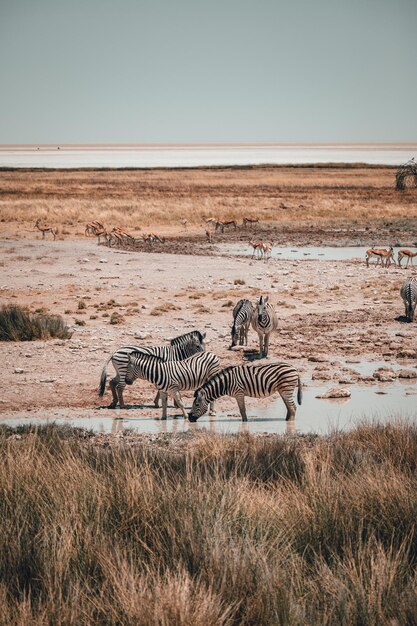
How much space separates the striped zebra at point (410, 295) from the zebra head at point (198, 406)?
8.40 meters

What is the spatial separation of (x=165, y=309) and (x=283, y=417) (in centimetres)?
845

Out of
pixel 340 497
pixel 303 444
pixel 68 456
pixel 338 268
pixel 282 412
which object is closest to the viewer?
pixel 340 497

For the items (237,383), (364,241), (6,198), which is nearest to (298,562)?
(237,383)

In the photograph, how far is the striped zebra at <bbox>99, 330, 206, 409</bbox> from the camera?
42.0 feet

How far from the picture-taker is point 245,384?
39.4ft

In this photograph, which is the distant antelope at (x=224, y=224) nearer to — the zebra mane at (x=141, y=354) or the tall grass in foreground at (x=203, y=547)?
the zebra mane at (x=141, y=354)

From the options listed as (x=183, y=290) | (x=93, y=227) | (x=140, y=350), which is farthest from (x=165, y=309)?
(x=93, y=227)

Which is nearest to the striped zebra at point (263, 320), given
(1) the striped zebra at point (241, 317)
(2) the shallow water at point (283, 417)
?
(1) the striped zebra at point (241, 317)

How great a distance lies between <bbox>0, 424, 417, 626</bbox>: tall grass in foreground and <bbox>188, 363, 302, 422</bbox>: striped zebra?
350 cm

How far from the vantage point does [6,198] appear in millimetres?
60375

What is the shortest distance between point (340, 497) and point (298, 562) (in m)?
1.04

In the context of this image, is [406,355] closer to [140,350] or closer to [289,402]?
[289,402]

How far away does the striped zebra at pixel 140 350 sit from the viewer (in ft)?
42.0

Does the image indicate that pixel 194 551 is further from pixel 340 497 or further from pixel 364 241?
pixel 364 241
